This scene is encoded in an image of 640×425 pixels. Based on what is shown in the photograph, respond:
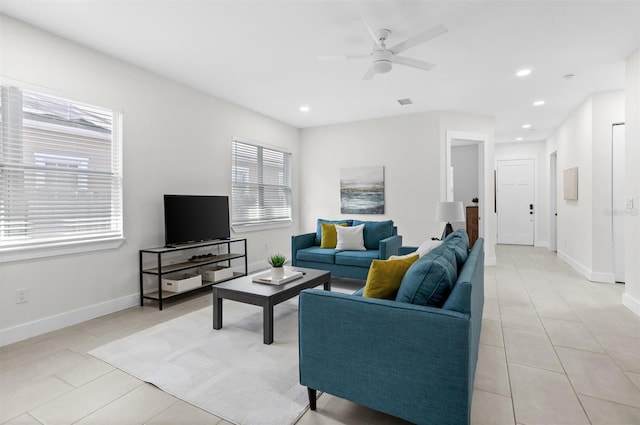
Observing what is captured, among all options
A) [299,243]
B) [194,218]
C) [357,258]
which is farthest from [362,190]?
[194,218]

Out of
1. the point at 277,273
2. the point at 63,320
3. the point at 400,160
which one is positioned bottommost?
the point at 63,320

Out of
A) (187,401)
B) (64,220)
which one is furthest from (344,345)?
(64,220)

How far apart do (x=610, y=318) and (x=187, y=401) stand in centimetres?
384

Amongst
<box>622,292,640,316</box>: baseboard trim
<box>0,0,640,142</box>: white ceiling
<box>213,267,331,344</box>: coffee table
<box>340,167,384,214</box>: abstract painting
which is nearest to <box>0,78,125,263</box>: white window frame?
<box>0,0,640,142</box>: white ceiling

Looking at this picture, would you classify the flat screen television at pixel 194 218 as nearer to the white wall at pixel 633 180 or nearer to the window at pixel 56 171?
the window at pixel 56 171

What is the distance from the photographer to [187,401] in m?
1.92

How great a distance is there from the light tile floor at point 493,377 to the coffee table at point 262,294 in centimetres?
73

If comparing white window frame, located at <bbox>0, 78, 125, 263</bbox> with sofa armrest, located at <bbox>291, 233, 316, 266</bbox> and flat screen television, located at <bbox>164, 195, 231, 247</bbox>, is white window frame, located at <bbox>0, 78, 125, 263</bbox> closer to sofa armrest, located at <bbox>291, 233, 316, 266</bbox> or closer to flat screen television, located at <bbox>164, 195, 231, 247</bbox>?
flat screen television, located at <bbox>164, 195, 231, 247</bbox>

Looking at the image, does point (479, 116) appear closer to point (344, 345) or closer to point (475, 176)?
point (475, 176)

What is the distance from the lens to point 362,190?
6.11m

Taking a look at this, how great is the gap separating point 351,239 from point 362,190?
1.65m

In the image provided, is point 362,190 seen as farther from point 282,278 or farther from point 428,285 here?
point 428,285

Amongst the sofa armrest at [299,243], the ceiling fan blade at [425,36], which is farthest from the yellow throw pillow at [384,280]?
the sofa armrest at [299,243]

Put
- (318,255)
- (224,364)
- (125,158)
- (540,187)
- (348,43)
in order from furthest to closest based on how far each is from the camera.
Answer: (540,187) < (318,255) < (125,158) < (348,43) < (224,364)
